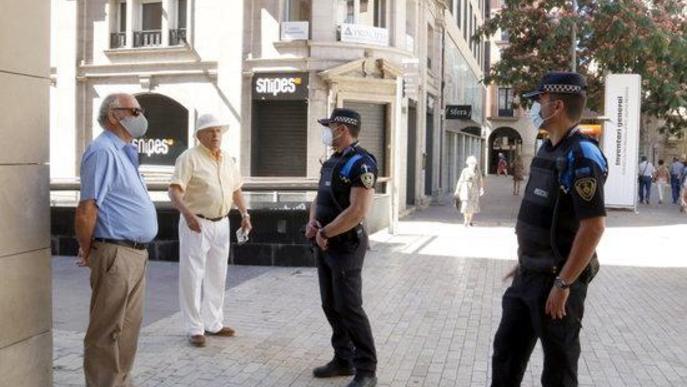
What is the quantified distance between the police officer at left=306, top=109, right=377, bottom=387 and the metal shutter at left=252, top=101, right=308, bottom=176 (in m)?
14.1

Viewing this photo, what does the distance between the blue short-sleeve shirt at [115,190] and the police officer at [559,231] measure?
2241 millimetres

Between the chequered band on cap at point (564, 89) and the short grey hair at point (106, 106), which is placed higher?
the chequered band on cap at point (564, 89)

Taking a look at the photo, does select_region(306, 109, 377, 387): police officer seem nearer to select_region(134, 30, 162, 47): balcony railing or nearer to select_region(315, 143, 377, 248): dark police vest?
select_region(315, 143, 377, 248): dark police vest

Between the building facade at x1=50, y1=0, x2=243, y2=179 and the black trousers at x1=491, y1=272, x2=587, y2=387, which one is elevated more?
the building facade at x1=50, y1=0, x2=243, y2=179

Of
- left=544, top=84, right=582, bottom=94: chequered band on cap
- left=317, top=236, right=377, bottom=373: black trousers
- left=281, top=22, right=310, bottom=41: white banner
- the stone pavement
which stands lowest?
the stone pavement

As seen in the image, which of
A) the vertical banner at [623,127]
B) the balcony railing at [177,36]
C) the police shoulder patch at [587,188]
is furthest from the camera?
the vertical banner at [623,127]

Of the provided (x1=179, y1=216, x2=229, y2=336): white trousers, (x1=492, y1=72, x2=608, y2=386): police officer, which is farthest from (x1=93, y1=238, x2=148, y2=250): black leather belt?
(x1=492, y1=72, x2=608, y2=386): police officer

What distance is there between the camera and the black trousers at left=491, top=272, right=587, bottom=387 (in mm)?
3908

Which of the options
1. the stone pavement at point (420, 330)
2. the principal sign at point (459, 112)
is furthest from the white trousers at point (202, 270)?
the principal sign at point (459, 112)

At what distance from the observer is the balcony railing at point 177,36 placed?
20188 millimetres

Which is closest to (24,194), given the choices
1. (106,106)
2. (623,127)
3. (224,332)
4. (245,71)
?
(106,106)

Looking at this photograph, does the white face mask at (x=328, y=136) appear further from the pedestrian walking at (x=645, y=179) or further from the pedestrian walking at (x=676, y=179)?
the pedestrian walking at (x=676, y=179)

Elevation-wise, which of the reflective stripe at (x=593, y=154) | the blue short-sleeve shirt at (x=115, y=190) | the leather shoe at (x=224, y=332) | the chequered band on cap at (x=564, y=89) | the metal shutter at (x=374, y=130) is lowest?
the leather shoe at (x=224, y=332)

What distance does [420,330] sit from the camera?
730 cm
